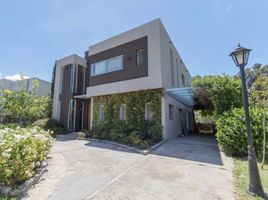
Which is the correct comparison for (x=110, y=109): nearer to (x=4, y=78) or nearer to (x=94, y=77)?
(x=94, y=77)

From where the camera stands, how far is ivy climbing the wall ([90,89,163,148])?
434 inches

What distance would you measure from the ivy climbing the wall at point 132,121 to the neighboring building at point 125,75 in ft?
1.34

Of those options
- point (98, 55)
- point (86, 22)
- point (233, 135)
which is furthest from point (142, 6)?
point (233, 135)

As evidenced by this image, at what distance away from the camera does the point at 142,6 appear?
407 inches

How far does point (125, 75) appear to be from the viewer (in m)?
13.2

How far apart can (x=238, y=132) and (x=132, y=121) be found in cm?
713

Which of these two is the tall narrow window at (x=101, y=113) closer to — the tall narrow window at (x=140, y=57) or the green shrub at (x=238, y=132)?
the tall narrow window at (x=140, y=57)

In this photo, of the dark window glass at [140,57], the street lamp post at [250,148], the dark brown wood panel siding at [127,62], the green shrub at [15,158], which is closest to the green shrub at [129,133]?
the dark brown wood panel siding at [127,62]

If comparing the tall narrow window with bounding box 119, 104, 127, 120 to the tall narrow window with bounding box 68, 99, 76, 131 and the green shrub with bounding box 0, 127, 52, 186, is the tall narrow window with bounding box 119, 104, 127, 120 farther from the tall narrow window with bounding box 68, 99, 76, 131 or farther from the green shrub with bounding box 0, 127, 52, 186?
the green shrub with bounding box 0, 127, 52, 186

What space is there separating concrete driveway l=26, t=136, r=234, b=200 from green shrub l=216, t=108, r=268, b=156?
0.82 m

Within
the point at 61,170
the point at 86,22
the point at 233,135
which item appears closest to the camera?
the point at 61,170

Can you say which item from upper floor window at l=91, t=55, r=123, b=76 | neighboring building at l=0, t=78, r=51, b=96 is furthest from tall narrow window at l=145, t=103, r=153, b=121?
neighboring building at l=0, t=78, r=51, b=96

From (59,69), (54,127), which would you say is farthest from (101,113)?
(59,69)

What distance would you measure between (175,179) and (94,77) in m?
12.6
